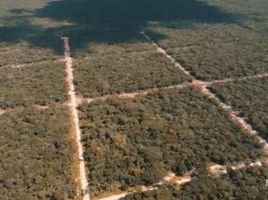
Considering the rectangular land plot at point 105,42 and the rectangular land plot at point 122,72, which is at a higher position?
the rectangular land plot at point 105,42

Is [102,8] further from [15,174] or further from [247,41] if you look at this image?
[15,174]

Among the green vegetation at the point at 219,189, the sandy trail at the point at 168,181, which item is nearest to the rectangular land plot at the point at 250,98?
the green vegetation at the point at 219,189

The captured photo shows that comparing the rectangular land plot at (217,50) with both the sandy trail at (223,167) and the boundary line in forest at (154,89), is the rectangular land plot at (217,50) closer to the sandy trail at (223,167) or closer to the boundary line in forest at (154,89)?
the boundary line in forest at (154,89)

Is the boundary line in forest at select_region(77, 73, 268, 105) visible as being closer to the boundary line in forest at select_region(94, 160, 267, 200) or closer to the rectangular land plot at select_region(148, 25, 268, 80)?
the rectangular land plot at select_region(148, 25, 268, 80)

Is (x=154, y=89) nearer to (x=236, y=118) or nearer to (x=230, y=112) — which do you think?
(x=230, y=112)

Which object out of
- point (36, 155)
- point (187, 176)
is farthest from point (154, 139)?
point (36, 155)

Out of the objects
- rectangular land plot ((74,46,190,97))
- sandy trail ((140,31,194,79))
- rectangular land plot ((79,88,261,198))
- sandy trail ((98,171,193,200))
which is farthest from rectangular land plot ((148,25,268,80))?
sandy trail ((98,171,193,200))
